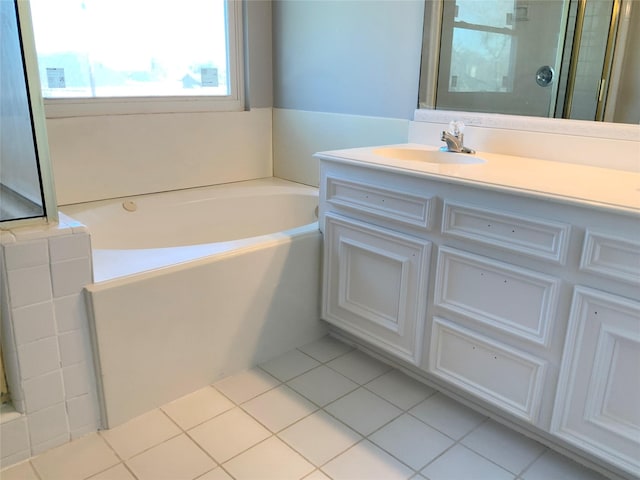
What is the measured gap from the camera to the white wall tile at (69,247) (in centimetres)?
148

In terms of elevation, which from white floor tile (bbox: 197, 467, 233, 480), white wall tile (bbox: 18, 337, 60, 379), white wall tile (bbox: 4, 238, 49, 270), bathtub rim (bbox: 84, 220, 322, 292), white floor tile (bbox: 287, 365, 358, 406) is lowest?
white floor tile (bbox: 197, 467, 233, 480)

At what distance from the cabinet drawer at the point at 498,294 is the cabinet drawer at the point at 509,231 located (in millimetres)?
58

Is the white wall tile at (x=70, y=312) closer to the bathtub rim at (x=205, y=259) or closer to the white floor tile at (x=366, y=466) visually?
the bathtub rim at (x=205, y=259)

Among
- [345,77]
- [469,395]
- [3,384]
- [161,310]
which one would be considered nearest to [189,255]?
[161,310]

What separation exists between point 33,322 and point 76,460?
1.38 ft

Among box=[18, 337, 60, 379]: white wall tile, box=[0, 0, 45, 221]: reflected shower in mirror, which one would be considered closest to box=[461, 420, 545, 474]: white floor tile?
box=[18, 337, 60, 379]: white wall tile

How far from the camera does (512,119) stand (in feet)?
6.38

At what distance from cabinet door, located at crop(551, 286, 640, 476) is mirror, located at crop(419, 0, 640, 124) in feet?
2.40

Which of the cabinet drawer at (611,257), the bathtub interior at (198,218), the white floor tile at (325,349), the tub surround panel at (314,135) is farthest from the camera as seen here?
the tub surround panel at (314,135)

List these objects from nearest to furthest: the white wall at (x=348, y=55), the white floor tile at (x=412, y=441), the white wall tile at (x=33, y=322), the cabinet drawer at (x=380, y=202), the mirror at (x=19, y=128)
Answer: the mirror at (x=19, y=128) < the white wall tile at (x=33, y=322) < the white floor tile at (x=412, y=441) < the cabinet drawer at (x=380, y=202) < the white wall at (x=348, y=55)

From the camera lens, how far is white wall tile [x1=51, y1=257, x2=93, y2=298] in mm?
1502

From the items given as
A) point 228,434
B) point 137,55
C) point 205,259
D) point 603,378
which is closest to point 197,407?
point 228,434

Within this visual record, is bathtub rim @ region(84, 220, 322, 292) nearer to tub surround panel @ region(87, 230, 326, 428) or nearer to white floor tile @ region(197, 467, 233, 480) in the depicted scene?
tub surround panel @ region(87, 230, 326, 428)

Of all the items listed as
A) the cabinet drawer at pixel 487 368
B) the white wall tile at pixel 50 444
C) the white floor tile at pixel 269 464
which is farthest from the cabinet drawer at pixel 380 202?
the white wall tile at pixel 50 444
